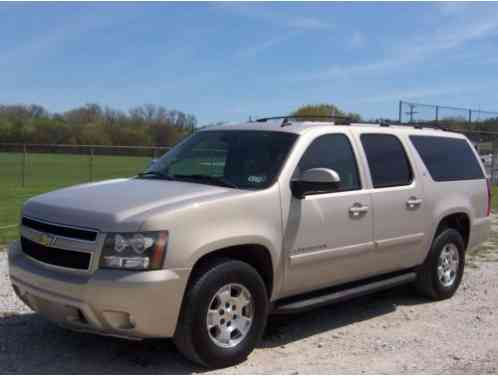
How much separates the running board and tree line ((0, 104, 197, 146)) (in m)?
41.6

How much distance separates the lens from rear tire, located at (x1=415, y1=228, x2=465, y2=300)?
681cm

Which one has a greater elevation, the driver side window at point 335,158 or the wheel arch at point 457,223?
the driver side window at point 335,158

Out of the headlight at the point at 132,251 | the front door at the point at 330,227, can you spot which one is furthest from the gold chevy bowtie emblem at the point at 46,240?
the front door at the point at 330,227

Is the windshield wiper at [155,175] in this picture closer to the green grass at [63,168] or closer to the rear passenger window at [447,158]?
the rear passenger window at [447,158]

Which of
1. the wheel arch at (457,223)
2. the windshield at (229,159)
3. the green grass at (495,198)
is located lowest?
the green grass at (495,198)

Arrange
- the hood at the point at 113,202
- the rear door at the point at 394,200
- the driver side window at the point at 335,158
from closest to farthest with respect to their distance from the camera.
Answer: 1. the hood at the point at 113,202
2. the driver side window at the point at 335,158
3. the rear door at the point at 394,200

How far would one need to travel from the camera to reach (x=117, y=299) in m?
4.12

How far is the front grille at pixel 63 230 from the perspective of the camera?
4285 mm

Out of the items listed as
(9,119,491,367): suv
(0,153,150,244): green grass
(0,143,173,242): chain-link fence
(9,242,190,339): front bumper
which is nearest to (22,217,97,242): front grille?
(9,119,491,367): suv

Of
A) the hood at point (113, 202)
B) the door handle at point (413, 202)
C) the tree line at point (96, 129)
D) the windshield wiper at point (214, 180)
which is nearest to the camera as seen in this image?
the hood at point (113, 202)

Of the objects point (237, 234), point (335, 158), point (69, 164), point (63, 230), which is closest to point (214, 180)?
point (237, 234)

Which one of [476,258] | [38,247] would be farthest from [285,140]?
[476,258]

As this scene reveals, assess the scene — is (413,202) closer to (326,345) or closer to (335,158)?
(335,158)

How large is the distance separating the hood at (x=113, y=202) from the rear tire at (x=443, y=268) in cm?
299
